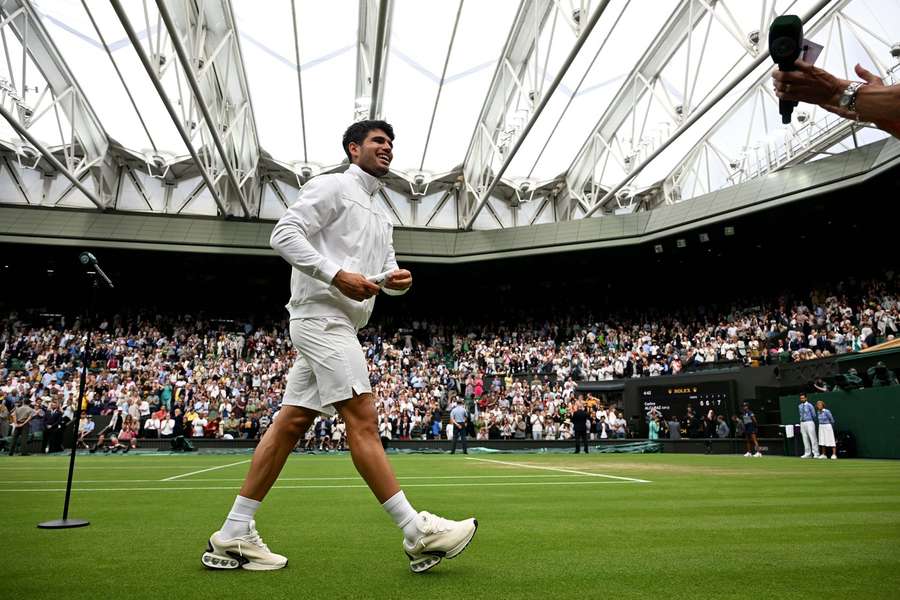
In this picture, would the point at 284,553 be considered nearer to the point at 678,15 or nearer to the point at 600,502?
the point at 600,502

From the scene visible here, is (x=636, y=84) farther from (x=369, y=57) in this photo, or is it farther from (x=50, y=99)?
(x=50, y=99)

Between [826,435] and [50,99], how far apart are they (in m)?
28.7

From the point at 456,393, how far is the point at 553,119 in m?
12.6

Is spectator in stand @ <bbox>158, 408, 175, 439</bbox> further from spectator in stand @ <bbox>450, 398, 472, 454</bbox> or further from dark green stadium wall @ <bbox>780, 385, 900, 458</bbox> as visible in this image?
dark green stadium wall @ <bbox>780, 385, 900, 458</bbox>

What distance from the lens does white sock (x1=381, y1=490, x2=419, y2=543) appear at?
252 centimetres

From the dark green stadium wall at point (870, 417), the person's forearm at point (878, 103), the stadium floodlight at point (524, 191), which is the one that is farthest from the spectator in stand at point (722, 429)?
the person's forearm at point (878, 103)

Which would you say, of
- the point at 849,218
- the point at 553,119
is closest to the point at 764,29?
the point at 553,119

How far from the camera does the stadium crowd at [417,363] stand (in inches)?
814

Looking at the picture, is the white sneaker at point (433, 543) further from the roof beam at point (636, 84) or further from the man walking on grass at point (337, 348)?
the roof beam at point (636, 84)

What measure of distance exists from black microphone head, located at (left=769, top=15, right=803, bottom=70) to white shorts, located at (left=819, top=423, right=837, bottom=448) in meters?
15.7

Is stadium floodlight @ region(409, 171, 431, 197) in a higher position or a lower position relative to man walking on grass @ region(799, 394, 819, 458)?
higher

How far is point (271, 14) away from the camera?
62.2ft

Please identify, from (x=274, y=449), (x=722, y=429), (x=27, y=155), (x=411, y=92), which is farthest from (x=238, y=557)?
(x=27, y=155)

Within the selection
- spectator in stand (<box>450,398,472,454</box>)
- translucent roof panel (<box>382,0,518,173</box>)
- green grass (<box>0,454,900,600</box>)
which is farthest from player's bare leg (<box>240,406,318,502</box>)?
translucent roof panel (<box>382,0,518,173</box>)
